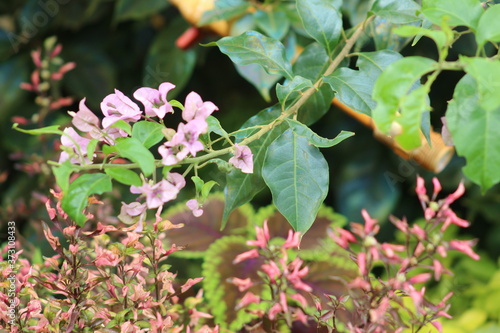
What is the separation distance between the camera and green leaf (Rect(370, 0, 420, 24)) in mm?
489

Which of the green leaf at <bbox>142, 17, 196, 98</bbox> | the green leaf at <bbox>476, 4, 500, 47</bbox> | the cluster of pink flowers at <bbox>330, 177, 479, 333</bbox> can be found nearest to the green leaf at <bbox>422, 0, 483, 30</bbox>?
the green leaf at <bbox>476, 4, 500, 47</bbox>

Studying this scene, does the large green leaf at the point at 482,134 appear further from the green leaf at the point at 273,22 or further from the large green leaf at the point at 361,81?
the green leaf at the point at 273,22

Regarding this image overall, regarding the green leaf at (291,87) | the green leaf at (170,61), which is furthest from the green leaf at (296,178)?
the green leaf at (170,61)

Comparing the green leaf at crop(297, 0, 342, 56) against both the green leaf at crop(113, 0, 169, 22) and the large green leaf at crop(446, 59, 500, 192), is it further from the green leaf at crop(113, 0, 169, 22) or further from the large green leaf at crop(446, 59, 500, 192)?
the green leaf at crop(113, 0, 169, 22)

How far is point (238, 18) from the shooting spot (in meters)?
0.92

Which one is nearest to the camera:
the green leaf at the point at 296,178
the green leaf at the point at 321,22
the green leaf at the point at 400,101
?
the green leaf at the point at 400,101

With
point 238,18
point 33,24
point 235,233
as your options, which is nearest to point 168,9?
point 33,24

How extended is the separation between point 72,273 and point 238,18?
0.60 meters

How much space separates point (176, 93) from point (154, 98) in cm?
75

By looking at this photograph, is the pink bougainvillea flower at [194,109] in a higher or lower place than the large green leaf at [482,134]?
lower

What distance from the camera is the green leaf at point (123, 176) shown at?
0.33m

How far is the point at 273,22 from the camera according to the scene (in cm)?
89

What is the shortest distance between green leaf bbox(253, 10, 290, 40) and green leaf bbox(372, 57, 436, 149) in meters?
0.56

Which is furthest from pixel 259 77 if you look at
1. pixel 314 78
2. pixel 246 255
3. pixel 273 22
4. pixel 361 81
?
pixel 246 255
